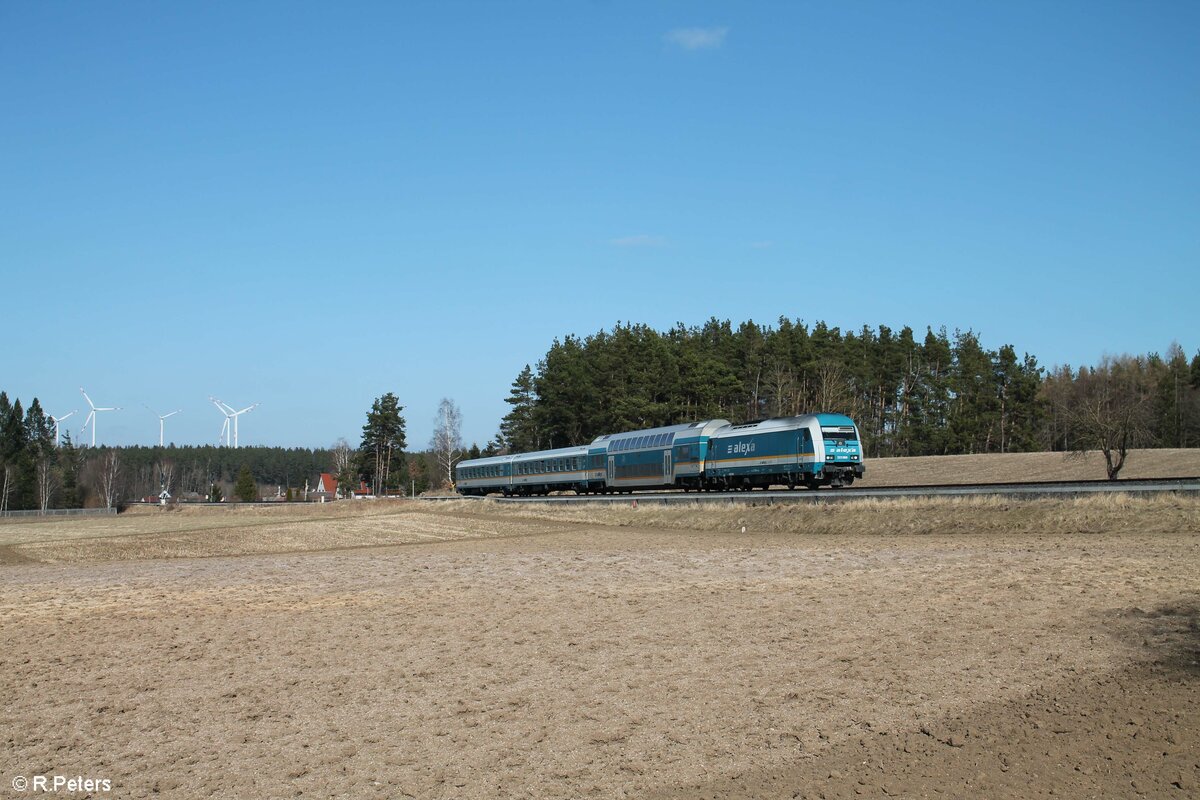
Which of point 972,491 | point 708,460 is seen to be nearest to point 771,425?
point 708,460

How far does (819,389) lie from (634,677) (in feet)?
315

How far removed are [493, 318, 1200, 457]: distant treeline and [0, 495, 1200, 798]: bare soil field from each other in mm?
70466

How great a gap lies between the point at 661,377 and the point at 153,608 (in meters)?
79.4

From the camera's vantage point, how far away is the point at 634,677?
14.3 metres

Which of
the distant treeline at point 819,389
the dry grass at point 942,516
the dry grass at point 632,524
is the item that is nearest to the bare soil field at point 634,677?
the dry grass at point 942,516

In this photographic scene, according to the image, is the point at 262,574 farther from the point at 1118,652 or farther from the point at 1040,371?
the point at 1040,371

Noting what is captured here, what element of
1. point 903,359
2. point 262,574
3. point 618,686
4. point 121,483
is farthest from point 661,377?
point 121,483

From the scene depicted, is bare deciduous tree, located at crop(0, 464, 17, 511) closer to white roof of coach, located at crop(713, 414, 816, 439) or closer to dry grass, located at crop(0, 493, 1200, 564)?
dry grass, located at crop(0, 493, 1200, 564)

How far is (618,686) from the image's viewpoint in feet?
45.2

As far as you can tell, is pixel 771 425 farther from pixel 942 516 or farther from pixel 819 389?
pixel 819 389

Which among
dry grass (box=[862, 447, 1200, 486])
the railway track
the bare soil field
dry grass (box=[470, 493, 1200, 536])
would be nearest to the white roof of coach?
the railway track

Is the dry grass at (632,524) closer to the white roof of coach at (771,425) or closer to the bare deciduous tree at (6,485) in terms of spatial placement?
the white roof of coach at (771,425)

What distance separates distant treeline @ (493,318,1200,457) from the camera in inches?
3910

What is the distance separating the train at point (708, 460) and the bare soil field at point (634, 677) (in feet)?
64.9
